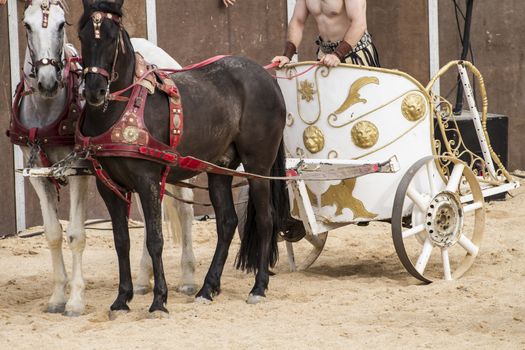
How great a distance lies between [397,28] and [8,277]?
5.40 m

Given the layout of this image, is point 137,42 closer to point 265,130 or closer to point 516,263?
point 265,130

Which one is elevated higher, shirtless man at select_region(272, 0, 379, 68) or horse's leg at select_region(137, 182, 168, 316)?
shirtless man at select_region(272, 0, 379, 68)

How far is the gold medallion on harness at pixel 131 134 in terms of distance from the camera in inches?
229

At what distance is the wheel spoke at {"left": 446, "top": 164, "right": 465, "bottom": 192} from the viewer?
7.09 m

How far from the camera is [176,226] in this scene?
736 centimetres

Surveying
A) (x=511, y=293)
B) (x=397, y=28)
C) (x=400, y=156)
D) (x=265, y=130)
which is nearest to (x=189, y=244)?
(x=265, y=130)

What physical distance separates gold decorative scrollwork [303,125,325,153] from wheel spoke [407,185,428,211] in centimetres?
63

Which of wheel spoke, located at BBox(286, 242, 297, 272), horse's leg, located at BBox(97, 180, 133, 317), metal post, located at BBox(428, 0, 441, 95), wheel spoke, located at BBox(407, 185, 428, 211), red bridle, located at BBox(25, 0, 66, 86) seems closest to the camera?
red bridle, located at BBox(25, 0, 66, 86)

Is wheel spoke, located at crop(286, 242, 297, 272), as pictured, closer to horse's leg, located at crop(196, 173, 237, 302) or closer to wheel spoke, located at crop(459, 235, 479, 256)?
horse's leg, located at crop(196, 173, 237, 302)

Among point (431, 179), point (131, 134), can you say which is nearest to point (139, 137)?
point (131, 134)

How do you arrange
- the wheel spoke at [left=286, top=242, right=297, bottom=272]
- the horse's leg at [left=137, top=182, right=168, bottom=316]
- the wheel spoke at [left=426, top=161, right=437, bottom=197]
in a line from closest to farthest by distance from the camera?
the horse's leg at [left=137, top=182, right=168, bottom=316]
the wheel spoke at [left=426, top=161, right=437, bottom=197]
the wheel spoke at [left=286, top=242, right=297, bottom=272]

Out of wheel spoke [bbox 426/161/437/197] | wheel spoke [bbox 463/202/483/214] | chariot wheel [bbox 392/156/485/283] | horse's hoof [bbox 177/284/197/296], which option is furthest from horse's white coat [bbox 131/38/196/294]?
wheel spoke [bbox 463/202/483/214]

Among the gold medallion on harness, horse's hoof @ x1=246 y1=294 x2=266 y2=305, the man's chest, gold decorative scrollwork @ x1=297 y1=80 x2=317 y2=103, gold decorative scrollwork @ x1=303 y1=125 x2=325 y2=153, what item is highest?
the man's chest

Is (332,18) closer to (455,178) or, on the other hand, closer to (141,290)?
(455,178)
